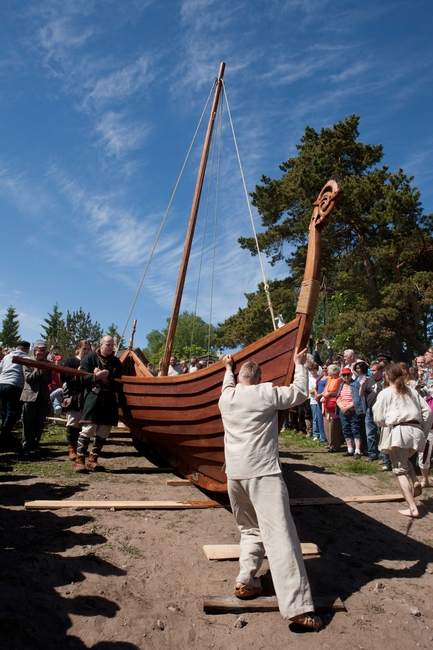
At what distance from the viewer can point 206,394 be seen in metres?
4.75

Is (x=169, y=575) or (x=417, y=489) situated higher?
(x=417, y=489)

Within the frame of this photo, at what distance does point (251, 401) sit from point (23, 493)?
3.11 m

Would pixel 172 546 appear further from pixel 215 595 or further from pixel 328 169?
pixel 328 169

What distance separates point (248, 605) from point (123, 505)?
6.40ft

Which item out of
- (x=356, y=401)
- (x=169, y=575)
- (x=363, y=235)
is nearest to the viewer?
(x=169, y=575)

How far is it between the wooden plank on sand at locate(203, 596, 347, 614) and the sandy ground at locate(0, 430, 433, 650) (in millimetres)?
37

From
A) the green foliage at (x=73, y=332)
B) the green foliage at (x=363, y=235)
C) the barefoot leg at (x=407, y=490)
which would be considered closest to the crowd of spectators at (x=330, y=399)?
the barefoot leg at (x=407, y=490)

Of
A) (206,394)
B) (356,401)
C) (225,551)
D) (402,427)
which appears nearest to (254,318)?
(356,401)

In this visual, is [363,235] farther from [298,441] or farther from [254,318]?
[298,441]

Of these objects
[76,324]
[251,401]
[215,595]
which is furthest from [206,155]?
[76,324]

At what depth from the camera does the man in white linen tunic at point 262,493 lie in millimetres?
2992

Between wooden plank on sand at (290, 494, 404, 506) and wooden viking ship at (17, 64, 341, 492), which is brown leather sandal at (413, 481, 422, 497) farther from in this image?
wooden viking ship at (17, 64, 341, 492)

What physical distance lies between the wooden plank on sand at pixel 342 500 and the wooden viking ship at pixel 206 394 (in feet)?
4.03

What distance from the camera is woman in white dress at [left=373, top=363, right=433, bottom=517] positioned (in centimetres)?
518
